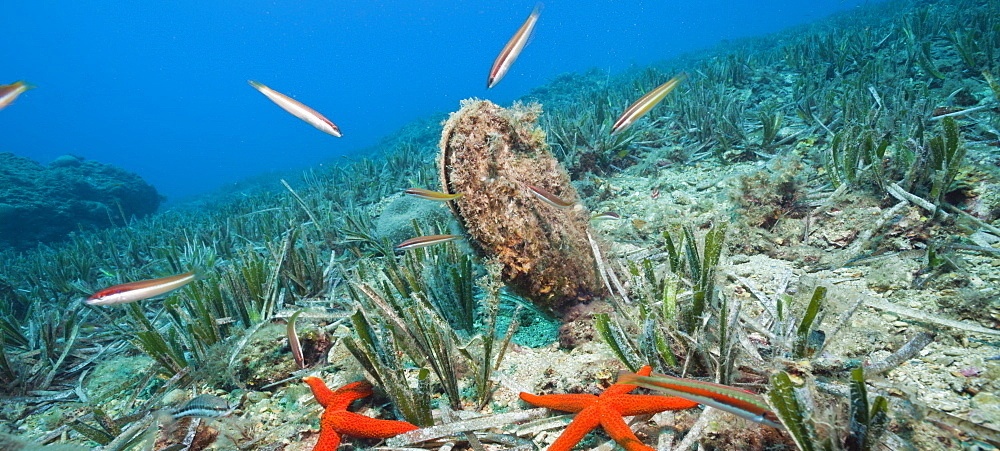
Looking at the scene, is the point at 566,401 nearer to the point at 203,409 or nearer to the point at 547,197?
the point at 547,197

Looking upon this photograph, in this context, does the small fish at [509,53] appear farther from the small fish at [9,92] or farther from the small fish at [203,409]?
the small fish at [9,92]

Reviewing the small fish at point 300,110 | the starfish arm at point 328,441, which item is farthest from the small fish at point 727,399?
the small fish at point 300,110

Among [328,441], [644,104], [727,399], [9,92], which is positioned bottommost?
[328,441]

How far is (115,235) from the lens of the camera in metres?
11.5

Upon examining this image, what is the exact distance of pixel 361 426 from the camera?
196 centimetres

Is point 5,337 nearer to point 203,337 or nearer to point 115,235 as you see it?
point 203,337

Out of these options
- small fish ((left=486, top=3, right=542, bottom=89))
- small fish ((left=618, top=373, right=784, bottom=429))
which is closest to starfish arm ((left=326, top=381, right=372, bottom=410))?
small fish ((left=618, top=373, right=784, bottom=429))

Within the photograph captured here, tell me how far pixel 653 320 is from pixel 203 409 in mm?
2486

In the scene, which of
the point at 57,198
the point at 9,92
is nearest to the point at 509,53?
the point at 9,92

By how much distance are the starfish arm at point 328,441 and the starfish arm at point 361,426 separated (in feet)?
0.05

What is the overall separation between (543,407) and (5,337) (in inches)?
226

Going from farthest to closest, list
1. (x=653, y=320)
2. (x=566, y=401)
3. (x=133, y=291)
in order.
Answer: (x=133, y=291) → (x=653, y=320) → (x=566, y=401)

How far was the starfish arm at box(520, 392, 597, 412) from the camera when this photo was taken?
1.84 m

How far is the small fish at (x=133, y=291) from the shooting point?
246 centimetres
